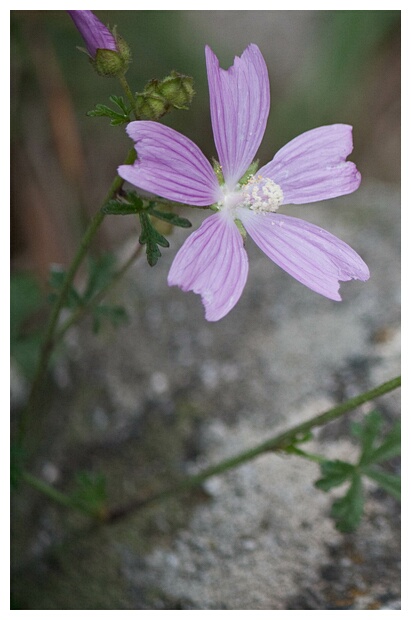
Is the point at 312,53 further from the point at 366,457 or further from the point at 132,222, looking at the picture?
the point at 366,457

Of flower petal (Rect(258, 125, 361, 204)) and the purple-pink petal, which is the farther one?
flower petal (Rect(258, 125, 361, 204))

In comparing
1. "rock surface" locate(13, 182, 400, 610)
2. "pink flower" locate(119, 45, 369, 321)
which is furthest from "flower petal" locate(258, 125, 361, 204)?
"rock surface" locate(13, 182, 400, 610)

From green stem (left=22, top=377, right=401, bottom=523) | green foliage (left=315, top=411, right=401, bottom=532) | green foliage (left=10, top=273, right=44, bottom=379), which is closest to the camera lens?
green stem (left=22, top=377, right=401, bottom=523)

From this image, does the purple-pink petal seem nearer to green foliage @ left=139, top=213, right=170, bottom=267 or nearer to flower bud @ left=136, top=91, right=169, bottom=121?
flower bud @ left=136, top=91, right=169, bottom=121

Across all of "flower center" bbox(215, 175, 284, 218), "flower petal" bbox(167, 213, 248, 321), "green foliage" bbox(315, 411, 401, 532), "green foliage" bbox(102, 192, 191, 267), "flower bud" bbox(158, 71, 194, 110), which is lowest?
"green foliage" bbox(315, 411, 401, 532)

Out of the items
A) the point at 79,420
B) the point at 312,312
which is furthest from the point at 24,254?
the point at 312,312

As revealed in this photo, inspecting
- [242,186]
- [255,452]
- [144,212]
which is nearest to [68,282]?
[144,212]

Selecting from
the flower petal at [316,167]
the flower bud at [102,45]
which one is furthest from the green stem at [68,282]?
the flower petal at [316,167]

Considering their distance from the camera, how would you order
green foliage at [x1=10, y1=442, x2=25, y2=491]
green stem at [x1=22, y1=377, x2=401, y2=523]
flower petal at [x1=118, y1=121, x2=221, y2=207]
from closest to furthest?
flower petal at [x1=118, y1=121, x2=221, y2=207]
green stem at [x1=22, y1=377, x2=401, y2=523]
green foliage at [x1=10, y1=442, x2=25, y2=491]
